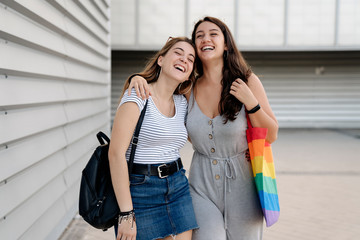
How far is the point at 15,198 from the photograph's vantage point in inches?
107

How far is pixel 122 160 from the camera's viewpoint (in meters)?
2.12

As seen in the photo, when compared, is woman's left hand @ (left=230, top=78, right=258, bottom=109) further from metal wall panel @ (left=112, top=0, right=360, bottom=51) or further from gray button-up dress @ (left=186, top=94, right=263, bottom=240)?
metal wall panel @ (left=112, top=0, right=360, bottom=51)

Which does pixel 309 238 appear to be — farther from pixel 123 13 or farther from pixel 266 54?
pixel 266 54

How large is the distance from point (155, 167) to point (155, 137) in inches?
7.0

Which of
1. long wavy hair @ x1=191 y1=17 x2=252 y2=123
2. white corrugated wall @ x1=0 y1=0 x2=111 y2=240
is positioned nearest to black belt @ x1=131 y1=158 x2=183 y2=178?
long wavy hair @ x1=191 y1=17 x2=252 y2=123

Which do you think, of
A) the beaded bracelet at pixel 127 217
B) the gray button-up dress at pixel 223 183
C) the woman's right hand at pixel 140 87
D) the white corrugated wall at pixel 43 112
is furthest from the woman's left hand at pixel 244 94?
the white corrugated wall at pixel 43 112

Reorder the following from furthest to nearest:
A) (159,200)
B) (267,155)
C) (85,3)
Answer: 1. (85,3)
2. (267,155)
3. (159,200)

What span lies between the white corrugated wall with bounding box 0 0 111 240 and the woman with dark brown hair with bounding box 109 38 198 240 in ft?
2.96

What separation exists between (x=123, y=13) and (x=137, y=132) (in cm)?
1168

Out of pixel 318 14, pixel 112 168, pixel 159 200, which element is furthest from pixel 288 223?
pixel 318 14

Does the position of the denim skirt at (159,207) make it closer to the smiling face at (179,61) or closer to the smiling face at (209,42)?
the smiling face at (179,61)

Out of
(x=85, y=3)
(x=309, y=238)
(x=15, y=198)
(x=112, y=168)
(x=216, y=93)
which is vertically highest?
(x=85, y=3)

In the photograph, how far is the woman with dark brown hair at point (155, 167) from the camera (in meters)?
2.14

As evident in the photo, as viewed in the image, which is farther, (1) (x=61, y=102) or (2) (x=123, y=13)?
(2) (x=123, y=13)
